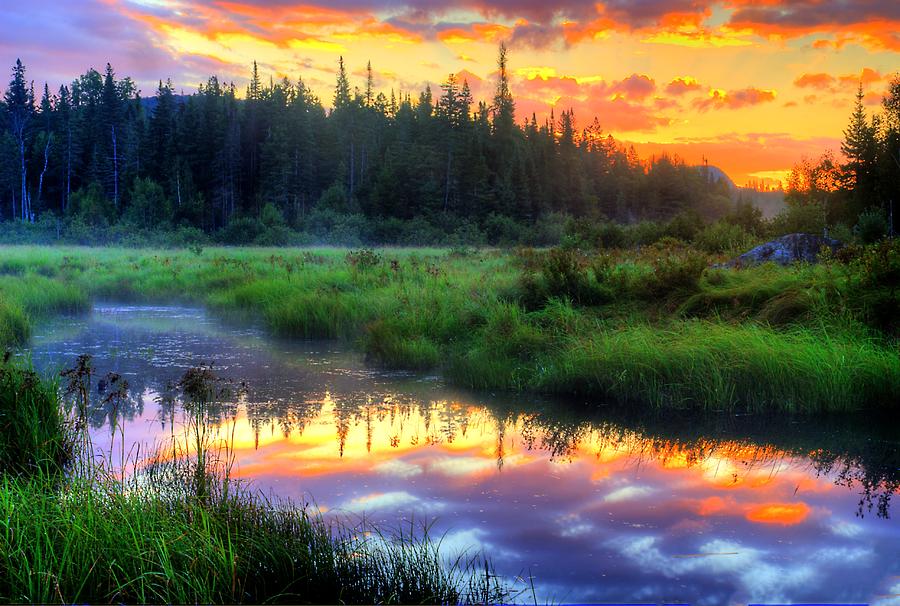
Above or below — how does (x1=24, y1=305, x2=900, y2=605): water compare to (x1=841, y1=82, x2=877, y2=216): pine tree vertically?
below

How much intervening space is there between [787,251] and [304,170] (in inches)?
2272

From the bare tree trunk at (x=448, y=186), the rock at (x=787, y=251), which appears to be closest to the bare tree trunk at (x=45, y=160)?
the bare tree trunk at (x=448, y=186)

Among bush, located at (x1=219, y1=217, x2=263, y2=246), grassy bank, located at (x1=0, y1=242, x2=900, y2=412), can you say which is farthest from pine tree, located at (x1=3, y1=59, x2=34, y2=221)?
grassy bank, located at (x1=0, y1=242, x2=900, y2=412)

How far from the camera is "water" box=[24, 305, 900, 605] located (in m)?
5.37

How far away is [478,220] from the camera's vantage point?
6294cm

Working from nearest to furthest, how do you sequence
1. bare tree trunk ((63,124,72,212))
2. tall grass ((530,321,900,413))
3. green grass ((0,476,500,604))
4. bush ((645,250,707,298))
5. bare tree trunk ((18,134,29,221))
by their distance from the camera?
green grass ((0,476,500,604))
tall grass ((530,321,900,413))
bush ((645,250,707,298))
bare tree trunk ((18,134,29,221))
bare tree trunk ((63,124,72,212))

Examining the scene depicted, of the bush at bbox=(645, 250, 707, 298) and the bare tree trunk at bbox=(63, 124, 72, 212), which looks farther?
the bare tree trunk at bbox=(63, 124, 72, 212)

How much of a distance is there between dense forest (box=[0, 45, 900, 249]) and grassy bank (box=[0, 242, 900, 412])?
33394mm

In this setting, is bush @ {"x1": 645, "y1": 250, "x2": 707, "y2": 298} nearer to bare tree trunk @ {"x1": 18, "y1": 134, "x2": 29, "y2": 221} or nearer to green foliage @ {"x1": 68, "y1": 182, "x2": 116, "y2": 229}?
green foliage @ {"x1": 68, "y1": 182, "x2": 116, "y2": 229}

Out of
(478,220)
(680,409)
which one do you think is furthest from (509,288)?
(478,220)

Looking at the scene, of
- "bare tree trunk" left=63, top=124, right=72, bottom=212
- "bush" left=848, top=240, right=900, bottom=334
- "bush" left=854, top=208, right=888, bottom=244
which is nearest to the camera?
"bush" left=848, top=240, right=900, bottom=334

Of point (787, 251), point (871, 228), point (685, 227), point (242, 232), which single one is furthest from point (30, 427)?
point (242, 232)

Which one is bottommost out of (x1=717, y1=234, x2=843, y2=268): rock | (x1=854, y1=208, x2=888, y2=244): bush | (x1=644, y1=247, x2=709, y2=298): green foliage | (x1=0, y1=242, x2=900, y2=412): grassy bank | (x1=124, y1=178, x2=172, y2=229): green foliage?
(x1=0, y1=242, x2=900, y2=412): grassy bank

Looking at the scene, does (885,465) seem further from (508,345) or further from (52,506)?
(52,506)
